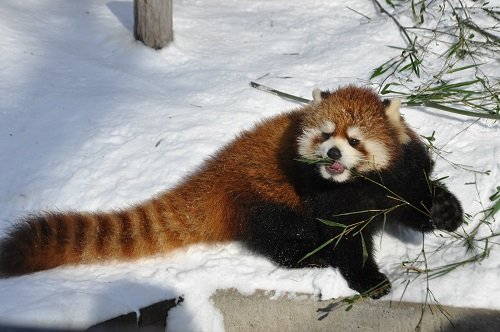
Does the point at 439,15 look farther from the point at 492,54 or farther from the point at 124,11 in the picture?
the point at 124,11

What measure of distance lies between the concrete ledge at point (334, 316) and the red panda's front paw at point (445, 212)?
47 cm

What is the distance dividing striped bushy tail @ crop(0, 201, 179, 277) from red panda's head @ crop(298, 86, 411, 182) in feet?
2.71

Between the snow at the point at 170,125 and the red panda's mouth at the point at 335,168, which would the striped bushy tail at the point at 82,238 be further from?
the red panda's mouth at the point at 335,168

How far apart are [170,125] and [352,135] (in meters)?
1.50

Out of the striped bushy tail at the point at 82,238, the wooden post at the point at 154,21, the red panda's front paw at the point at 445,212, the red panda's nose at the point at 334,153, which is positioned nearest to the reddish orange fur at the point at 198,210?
the striped bushy tail at the point at 82,238

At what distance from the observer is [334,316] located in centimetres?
257

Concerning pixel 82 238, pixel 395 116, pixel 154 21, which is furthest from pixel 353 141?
pixel 154 21

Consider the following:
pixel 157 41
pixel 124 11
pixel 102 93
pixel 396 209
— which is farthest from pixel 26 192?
pixel 124 11

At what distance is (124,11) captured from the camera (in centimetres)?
511

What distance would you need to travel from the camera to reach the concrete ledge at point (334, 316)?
98.4 inches

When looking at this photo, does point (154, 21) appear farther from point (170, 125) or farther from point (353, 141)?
point (353, 141)

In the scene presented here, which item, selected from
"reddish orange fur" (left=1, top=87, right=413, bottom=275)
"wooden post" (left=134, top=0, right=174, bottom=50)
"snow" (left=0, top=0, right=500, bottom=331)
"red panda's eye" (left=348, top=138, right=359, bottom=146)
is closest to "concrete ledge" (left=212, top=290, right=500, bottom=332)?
Result: "snow" (left=0, top=0, right=500, bottom=331)

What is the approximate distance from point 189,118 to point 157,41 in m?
1.04

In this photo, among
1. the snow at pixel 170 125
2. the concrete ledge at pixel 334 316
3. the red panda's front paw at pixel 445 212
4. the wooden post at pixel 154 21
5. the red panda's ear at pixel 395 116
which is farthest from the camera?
the wooden post at pixel 154 21
